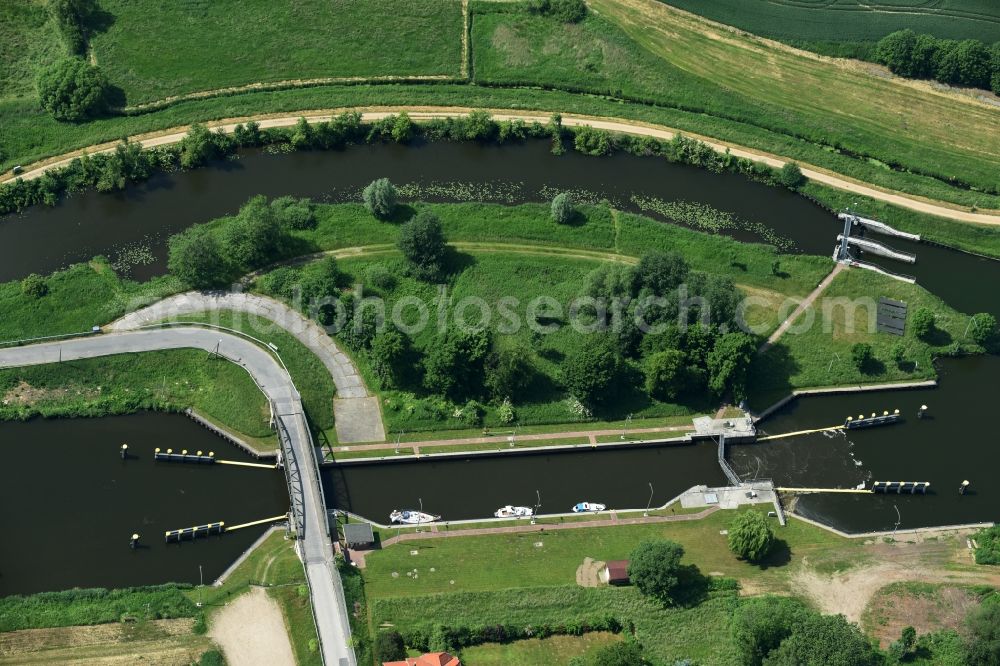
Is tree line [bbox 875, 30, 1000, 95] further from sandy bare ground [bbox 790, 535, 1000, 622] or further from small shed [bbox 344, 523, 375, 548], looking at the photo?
small shed [bbox 344, 523, 375, 548]

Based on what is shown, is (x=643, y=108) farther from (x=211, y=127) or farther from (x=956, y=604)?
(x=956, y=604)

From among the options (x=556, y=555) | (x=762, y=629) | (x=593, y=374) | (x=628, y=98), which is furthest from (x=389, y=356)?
(x=628, y=98)

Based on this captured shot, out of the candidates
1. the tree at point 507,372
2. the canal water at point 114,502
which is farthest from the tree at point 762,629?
the canal water at point 114,502

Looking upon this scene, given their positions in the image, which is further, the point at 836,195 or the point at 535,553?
the point at 836,195

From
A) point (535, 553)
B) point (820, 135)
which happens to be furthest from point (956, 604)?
point (820, 135)

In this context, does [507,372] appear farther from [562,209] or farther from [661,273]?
[562,209]
